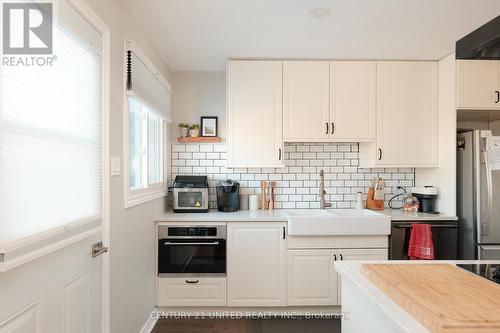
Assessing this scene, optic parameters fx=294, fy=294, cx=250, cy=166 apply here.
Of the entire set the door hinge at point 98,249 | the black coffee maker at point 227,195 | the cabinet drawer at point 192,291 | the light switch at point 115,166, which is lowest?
the cabinet drawer at point 192,291

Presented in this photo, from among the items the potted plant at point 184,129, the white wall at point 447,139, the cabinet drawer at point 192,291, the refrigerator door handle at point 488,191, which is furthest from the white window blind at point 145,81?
the refrigerator door handle at point 488,191

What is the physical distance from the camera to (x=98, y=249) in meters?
1.52

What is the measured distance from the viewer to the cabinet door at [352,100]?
2889 millimetres

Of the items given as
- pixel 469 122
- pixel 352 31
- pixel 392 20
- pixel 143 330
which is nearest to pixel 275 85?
pixel 352 31

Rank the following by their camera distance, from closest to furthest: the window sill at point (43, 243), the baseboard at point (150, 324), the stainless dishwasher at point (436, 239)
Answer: the window sill at point (43, 243)
the baseboard at point (150, 324)
the stainless dishwasher at point (436, 239)

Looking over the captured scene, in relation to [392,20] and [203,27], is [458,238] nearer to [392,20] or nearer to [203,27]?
[392,20]

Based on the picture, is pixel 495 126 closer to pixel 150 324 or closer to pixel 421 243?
pixel 421 243

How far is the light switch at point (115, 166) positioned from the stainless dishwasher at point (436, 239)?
2305 millimetres

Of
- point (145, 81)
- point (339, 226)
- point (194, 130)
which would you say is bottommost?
point (339, 226)

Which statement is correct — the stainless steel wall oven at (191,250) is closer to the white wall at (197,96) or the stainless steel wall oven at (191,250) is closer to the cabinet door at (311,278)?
the cabinet door at (311,278)

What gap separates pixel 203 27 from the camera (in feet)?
7.34

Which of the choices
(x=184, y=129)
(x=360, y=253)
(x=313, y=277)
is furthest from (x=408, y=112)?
(x=184, y=129)

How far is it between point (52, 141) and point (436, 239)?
2.97 meters

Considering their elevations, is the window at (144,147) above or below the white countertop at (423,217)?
above
